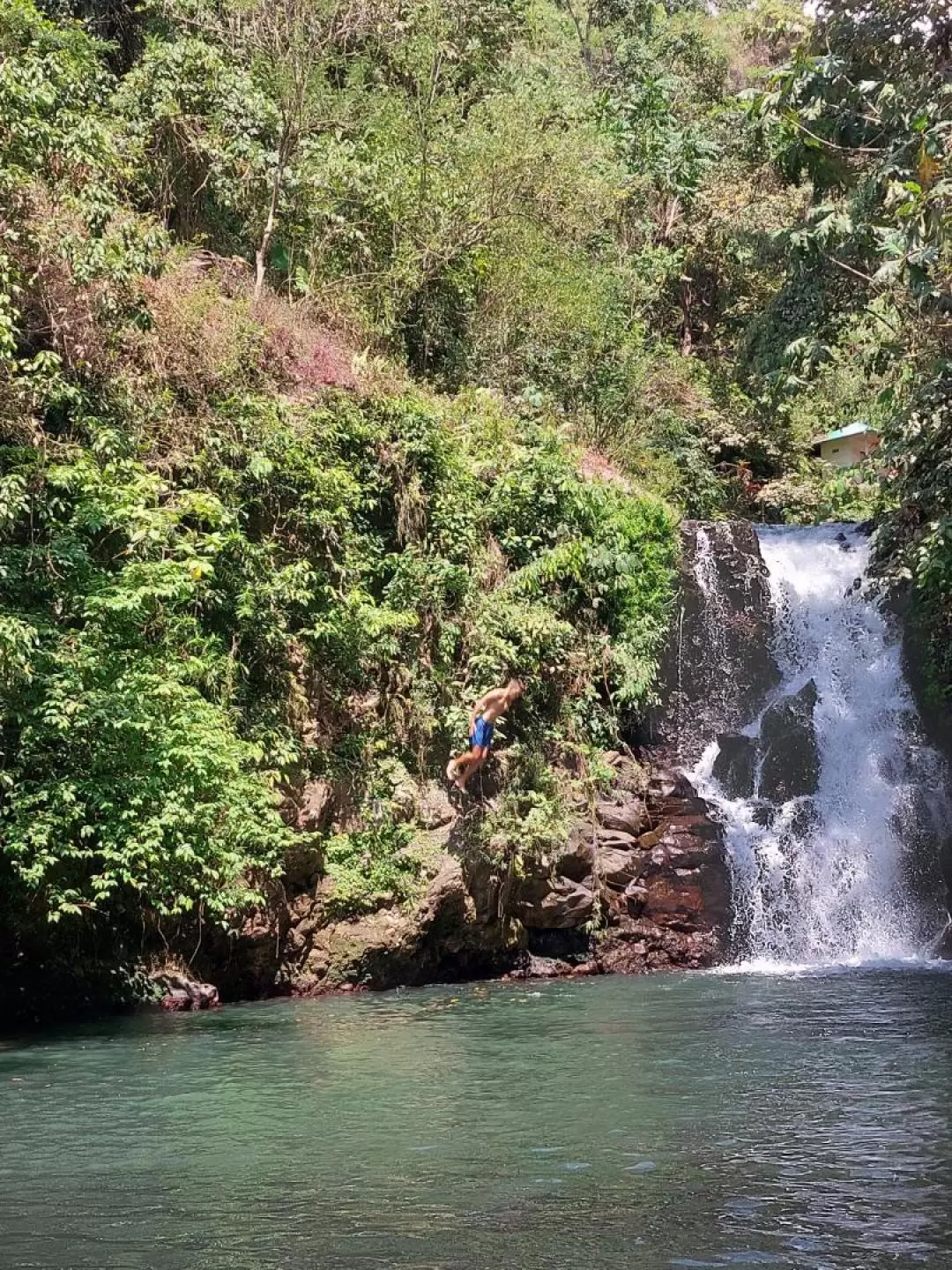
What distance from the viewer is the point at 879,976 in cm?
1398

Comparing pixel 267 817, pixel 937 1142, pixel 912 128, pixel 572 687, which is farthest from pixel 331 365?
pixel 937 1142

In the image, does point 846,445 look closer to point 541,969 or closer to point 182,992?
point 541,969

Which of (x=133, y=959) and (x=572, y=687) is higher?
(x=572, y=687)

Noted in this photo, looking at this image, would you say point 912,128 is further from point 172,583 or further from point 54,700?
point 54,700

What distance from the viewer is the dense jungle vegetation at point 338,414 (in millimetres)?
12070

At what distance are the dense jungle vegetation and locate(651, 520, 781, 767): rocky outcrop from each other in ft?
2.86

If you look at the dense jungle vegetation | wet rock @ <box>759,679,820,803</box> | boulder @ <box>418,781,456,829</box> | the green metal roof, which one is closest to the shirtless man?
boulder @ <box>418,781,456,829</box>

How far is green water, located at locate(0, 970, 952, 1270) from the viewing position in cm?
570

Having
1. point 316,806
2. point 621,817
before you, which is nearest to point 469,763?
point 316,806

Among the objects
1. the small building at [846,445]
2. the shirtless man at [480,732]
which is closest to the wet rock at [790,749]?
the shirtless man at [480,732]

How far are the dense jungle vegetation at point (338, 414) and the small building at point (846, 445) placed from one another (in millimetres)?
6670

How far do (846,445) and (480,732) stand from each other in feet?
64.1

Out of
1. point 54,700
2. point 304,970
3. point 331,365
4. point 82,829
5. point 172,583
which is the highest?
point 331,365

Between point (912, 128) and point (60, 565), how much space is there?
8.47 m
